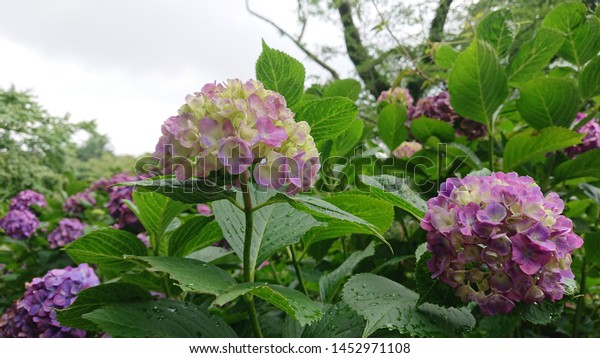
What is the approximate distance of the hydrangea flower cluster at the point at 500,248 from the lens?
0.59 m

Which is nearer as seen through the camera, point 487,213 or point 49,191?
point 487,213

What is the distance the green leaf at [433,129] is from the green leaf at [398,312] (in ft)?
1.98

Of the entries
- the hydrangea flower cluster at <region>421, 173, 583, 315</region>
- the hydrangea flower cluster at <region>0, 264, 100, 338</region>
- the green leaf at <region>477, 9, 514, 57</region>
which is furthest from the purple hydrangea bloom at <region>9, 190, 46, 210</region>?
the hydrangea flower cluster at <region>421, 173, 583, 315</region>

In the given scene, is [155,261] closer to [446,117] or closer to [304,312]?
[304,312]

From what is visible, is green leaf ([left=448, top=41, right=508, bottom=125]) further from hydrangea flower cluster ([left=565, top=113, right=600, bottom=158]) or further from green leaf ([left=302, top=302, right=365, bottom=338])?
green leaf ([left=302, top=302, right=365, bottom=338])

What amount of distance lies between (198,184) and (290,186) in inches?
4.5

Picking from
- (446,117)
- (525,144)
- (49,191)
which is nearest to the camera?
(525,144)

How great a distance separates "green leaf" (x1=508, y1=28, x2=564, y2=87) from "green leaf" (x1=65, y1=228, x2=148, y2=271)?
2.90 feet

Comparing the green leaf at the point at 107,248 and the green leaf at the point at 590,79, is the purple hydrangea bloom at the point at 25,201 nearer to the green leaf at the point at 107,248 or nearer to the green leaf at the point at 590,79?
the green leaf at the point at 107,248

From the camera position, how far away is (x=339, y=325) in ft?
2.22
